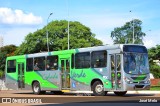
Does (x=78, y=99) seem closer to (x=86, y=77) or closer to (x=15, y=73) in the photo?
(x=86, y=77)

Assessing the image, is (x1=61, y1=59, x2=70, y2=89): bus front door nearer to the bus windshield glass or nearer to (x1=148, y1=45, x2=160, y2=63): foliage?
the bus windshield glass

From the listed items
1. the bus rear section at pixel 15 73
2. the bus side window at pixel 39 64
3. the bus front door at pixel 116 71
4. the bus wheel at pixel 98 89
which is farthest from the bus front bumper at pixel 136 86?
the bus rear section at pixel 15 73

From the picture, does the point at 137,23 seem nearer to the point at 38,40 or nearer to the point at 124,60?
the point at 38,40

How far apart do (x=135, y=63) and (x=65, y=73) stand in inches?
220

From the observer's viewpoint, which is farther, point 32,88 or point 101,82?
point 32,88

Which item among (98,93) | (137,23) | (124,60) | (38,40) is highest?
(137,23)

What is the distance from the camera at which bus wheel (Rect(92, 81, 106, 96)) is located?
23916 millimetres

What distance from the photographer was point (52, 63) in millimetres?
28078

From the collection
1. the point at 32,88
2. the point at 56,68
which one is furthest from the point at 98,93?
the point at 32,88

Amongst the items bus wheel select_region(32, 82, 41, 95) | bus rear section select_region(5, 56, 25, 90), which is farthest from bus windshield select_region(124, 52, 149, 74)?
bus rear section select_region(5, 56, 25, 90)

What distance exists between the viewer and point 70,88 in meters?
26.5

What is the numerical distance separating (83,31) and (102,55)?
2246 inches

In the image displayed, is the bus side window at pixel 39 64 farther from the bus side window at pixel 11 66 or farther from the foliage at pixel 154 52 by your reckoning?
the foliage at pixel 154 52

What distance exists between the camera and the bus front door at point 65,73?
87.7 feet
